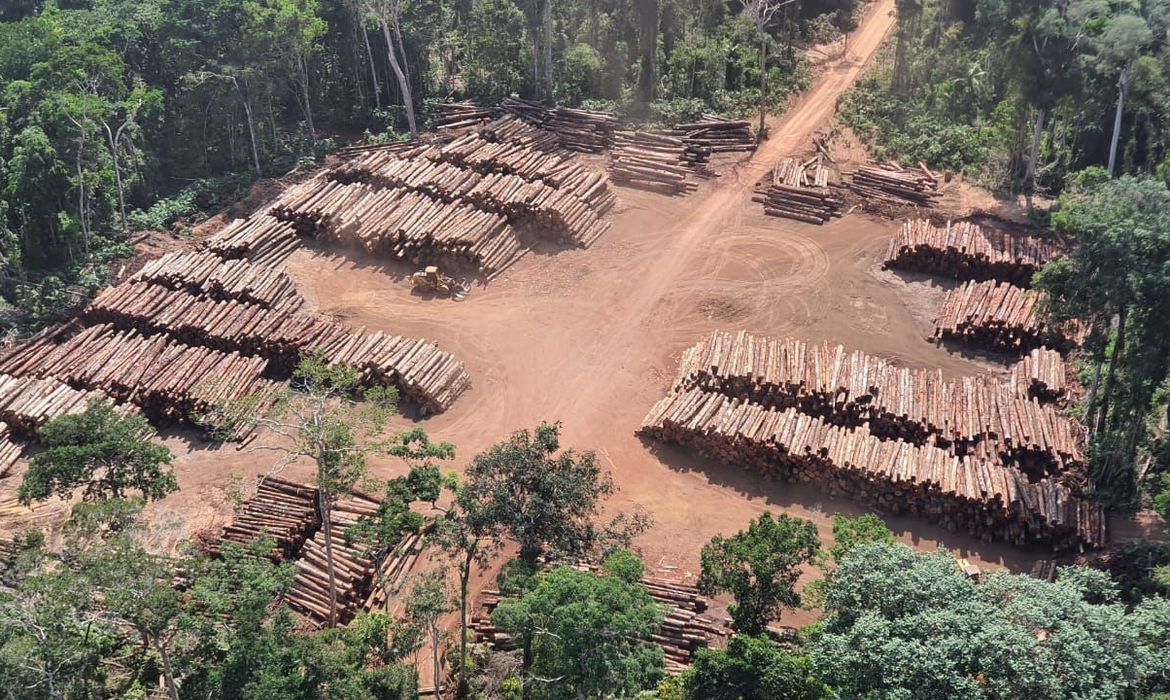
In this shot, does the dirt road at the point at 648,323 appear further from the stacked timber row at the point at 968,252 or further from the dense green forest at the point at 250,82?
the dense green forest at the point at 250,82

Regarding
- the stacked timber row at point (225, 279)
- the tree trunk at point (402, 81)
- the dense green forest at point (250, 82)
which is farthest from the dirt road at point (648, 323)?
the tree trunk at point (402, 81)

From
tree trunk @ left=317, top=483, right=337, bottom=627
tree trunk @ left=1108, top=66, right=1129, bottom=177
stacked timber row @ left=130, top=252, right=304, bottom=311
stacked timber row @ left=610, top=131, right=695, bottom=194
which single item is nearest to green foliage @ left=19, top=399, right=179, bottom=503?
tree trunk @ left=317, top=483, right=337, bottom=627

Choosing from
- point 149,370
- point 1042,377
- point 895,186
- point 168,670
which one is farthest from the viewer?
point 895,186

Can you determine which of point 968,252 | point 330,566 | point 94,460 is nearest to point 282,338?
point 94,460

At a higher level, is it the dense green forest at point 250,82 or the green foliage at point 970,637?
the dense green forest at point 250,82

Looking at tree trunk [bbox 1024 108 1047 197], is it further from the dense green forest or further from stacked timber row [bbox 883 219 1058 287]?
the dense green forest

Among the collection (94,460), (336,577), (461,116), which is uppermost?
(461,116)

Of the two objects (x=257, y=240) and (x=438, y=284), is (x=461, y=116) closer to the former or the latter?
(x=257, y=240)
